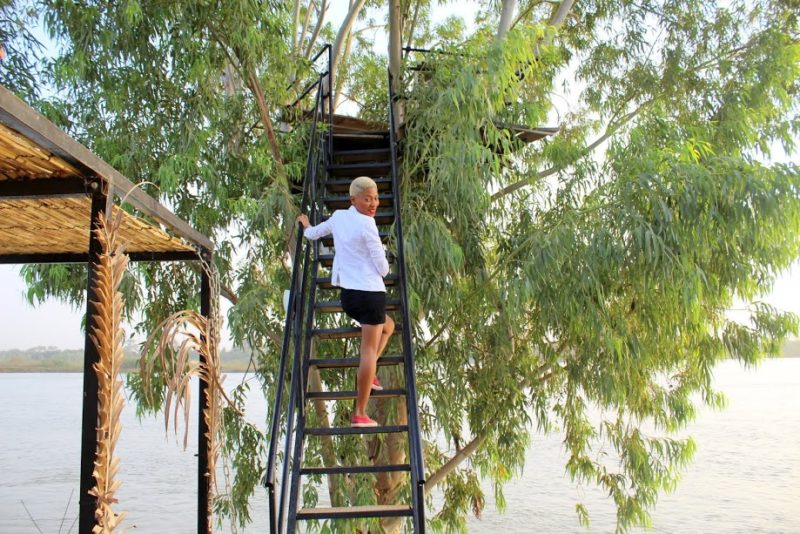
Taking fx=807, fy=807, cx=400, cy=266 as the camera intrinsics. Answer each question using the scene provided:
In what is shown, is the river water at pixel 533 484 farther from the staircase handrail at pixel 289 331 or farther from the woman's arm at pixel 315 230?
the woman's arm at pixel 315 230

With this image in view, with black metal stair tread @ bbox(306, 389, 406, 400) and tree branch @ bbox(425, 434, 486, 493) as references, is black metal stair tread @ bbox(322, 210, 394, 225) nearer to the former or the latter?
black metal stair tread @ bbox(306, 389, 406, 400)

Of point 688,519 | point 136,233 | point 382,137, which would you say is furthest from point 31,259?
point 688,519

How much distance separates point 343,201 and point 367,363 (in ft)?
8.04

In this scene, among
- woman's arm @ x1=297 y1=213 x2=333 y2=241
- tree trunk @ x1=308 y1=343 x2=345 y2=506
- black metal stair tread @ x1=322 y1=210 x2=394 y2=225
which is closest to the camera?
woman's arm @ x1=297 y1=213 x2=333 y2=241

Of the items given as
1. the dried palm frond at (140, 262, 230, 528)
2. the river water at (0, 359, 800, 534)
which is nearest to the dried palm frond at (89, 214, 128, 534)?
the dried palm frond at (140, 262, 230, 528)

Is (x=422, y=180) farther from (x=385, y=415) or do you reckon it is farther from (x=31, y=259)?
(x=31, y=259)

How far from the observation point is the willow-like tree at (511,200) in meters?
6.25

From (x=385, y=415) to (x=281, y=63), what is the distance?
3.28 m

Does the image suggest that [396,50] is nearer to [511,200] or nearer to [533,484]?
[511,200]

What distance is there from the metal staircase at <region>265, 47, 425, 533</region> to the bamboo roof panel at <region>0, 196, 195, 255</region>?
83 cm

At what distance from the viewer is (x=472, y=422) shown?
7.70 metres

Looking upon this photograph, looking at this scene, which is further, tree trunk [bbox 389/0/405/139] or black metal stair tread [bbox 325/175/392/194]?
tree trunk [bbox 389/0/405/139]

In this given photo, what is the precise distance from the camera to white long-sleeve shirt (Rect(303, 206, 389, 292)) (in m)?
4.34

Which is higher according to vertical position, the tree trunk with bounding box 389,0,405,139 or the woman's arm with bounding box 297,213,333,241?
the tree trunk with bounding box 389,0,405,139
